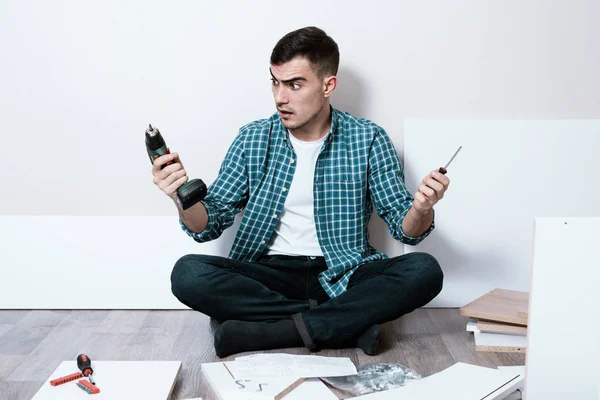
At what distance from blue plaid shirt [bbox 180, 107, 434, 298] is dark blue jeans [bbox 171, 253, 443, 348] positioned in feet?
0.45

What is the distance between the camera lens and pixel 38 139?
8.29 feet

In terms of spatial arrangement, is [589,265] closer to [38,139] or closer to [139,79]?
[139,79]

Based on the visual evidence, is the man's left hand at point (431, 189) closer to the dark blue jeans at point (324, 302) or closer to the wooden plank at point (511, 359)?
the dark blue jeans at point (324, 302)

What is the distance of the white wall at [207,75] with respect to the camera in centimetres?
245

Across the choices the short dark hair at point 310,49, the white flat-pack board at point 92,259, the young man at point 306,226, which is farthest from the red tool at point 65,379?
the short dark hair at point 310,49

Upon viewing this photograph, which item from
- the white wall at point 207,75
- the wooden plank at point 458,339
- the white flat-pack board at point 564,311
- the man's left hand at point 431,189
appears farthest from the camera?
the white wall at point 207,75

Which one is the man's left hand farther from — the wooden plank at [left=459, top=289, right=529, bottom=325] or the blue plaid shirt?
the wooden plank at [left=459, top=289, right=529, bottom=325]

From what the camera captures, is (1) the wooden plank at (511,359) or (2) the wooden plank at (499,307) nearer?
(1) the wooden plank at (511,359)

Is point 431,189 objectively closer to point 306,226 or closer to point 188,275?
point 306,226

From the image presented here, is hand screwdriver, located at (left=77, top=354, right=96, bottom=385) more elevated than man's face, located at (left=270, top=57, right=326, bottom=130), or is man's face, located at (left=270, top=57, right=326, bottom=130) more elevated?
man's face, located at (left=270, top=57, right=326, bottom=130)

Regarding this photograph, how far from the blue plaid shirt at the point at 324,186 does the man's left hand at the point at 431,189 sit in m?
0.29

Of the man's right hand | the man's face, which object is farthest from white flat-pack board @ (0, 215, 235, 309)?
the man's right hand

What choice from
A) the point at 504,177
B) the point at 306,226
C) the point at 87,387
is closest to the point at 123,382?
the point at 87,387

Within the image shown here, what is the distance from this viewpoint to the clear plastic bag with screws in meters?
1.73
